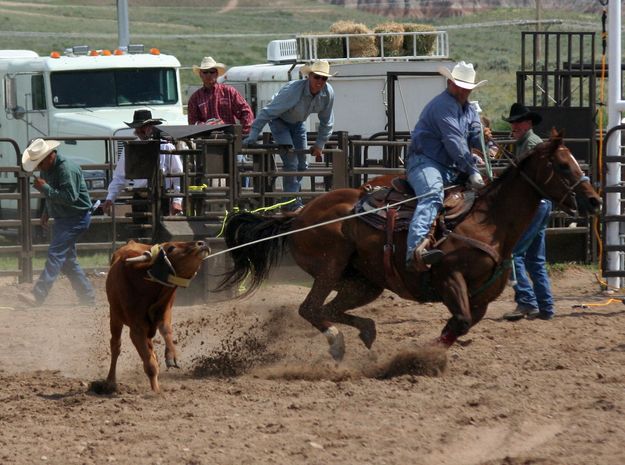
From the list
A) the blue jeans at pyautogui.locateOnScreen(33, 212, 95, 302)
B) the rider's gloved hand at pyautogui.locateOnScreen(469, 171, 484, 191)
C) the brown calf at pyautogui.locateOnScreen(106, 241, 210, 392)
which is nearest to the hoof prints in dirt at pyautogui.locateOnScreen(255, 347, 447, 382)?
the brown calf at pyautogui.locateOnScreen(106, 241, 210, 392)

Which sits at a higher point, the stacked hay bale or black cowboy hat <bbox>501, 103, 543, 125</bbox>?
the stacked hay bale

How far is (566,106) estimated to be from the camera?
1634 centimetres

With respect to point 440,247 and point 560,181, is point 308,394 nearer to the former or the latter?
point 440,247

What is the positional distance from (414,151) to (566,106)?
8350 millimetres

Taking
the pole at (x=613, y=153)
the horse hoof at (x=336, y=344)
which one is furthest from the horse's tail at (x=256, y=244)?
the pole at (x=613, y=153)

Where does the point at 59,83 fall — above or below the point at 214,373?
above

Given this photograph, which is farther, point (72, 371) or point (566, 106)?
point (566, 106)

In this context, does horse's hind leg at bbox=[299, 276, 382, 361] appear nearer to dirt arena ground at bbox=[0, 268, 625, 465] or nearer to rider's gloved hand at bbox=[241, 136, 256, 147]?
dirt arena ground at bbox=[0, 268, 625, 465]

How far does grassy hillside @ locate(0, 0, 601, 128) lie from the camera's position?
50375 mm

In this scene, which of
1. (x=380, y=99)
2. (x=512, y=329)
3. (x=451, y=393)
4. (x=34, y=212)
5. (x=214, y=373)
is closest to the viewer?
(x=451, y=393)

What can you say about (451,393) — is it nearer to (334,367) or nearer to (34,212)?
(334,367)

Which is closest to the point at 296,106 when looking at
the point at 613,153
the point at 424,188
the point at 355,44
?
the point at 613,153

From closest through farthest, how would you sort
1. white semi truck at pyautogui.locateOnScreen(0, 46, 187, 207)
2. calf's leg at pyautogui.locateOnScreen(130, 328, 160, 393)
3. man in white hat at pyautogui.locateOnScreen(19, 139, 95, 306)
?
calf's leg at pyautogui.locateOnScreen(130, 328, 160, 393), man in white hat at pyautogui.locateOnScreen(19, 139, 95, 306), white semi truck at pyautogui.locateOnScreen(0, 46, 187, 207)

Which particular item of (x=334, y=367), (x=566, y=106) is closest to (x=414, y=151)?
(x=334, y=367)
